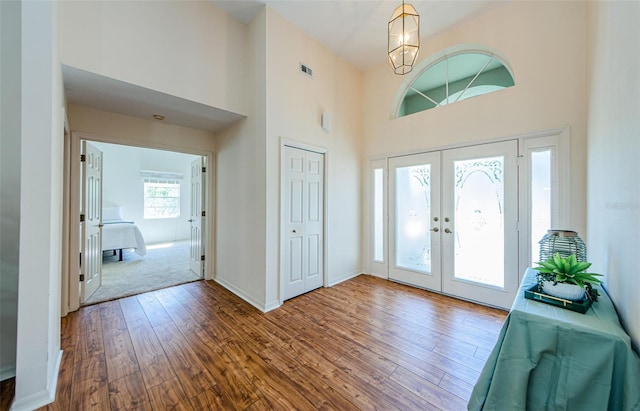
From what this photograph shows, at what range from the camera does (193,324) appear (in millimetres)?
2574

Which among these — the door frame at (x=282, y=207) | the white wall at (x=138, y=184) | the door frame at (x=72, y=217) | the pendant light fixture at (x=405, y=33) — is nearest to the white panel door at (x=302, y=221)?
the door frame at (x=282, y=207)

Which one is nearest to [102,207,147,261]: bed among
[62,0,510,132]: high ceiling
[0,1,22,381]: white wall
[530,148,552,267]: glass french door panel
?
[62,0,510,132]: high ceiling

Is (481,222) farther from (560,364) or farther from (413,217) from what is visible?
(560,364)

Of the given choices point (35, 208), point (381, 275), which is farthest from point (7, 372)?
point (381, 275)

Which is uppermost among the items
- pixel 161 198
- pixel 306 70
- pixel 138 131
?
pixel 306 70

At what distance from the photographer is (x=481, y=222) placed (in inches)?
122

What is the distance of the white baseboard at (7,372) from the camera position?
1801 mm

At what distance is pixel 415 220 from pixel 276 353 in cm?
272

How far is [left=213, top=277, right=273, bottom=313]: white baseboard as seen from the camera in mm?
2963

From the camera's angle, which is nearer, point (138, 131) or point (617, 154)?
point (617, 154)

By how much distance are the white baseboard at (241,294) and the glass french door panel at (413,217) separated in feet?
7.39

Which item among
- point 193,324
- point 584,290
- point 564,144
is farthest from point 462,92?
point 193,324

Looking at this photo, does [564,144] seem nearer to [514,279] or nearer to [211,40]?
[514,279]

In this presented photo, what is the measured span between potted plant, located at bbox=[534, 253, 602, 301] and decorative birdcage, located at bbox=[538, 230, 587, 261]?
43cm
